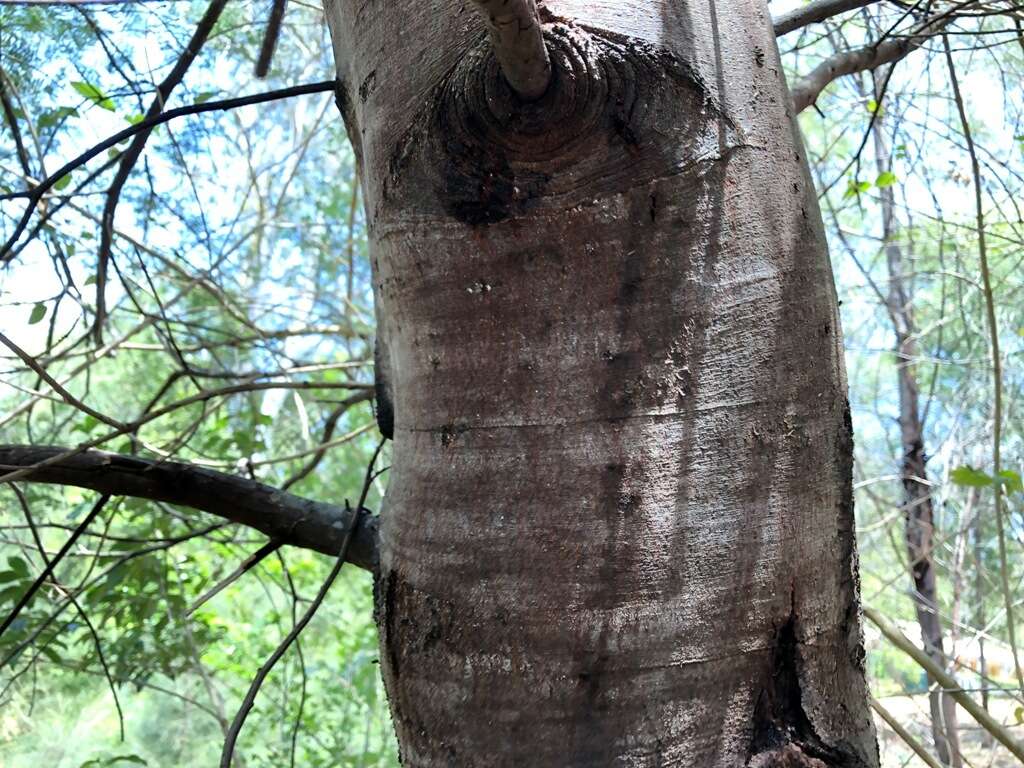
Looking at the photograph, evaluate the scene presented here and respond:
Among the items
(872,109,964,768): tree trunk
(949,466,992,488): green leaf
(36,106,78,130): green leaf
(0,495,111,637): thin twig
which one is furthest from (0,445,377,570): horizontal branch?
(872,109,964,768): tree trunk

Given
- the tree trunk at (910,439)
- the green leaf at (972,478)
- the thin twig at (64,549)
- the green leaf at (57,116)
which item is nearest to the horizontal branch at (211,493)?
the thin twig at (64,549)

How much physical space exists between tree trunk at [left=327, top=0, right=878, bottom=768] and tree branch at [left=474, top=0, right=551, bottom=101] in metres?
0.01

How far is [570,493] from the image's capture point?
0.42 metres

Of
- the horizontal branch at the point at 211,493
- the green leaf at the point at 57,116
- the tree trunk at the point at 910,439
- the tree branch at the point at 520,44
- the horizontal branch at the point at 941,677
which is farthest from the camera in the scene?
the tree trunk at the point at 910,439

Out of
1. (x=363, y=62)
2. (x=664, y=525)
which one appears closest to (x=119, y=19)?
(x=363, y=62)

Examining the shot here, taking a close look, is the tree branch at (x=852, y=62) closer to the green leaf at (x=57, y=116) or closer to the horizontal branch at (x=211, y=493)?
the horizontal branch at (x=211, y=493)

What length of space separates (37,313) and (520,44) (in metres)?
1.41

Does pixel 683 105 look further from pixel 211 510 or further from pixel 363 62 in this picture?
pixel 211 510

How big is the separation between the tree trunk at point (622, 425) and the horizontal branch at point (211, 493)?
319 mm

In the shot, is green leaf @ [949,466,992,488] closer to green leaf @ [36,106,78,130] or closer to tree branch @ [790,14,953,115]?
tree branch @ [790,14,953,115]

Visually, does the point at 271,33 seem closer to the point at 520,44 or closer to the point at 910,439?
the point at 520,44

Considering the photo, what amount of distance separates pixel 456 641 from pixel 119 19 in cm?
164

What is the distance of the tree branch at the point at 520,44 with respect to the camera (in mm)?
354

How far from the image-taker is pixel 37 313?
154 cm
